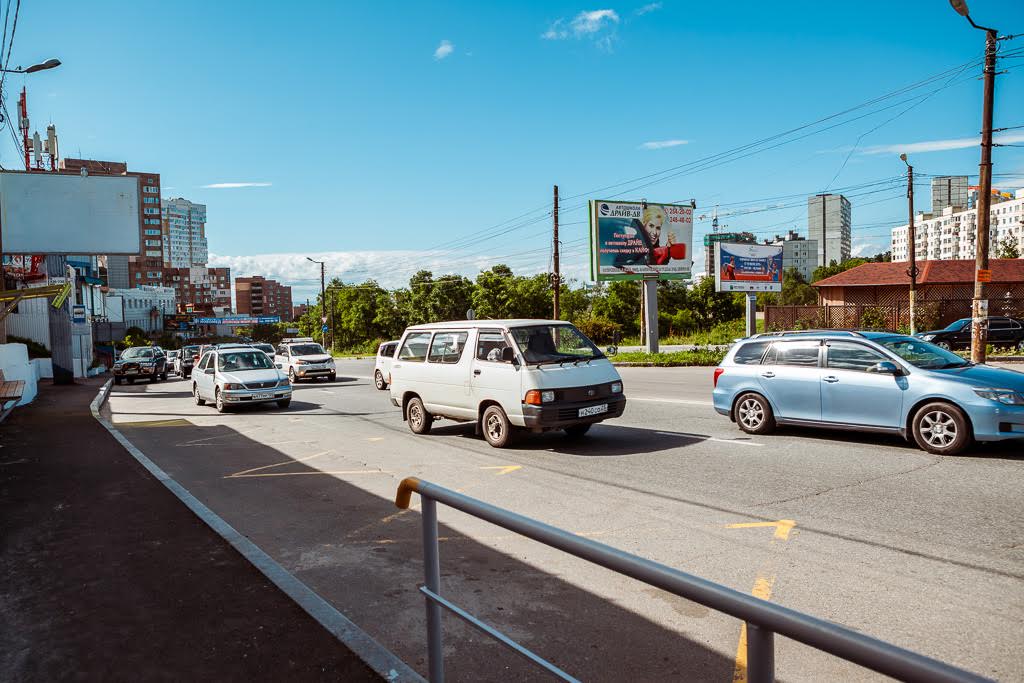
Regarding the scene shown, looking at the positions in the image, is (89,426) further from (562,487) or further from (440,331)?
(562,487)

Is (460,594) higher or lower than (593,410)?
lower

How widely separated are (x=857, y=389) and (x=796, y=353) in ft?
3.63

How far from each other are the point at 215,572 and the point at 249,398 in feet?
43.7

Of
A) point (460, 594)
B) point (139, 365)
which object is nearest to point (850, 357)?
point (460, 594)

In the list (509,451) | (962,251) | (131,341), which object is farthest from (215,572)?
(962,251)

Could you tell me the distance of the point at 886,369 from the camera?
9.34m

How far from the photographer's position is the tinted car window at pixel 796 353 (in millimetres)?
10242

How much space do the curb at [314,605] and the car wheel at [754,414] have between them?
7.64 metres

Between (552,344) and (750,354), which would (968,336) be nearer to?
(750,354)

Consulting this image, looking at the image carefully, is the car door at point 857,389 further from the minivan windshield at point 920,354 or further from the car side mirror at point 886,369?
the minivan windshield at point 920,354

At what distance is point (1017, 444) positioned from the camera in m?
9.23

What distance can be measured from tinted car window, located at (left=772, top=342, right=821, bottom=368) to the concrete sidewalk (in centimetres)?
803

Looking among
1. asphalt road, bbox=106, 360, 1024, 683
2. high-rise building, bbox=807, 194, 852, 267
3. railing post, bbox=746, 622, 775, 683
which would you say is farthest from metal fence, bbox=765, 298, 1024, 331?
high-rise building, bbox=807, 194, 852, 267

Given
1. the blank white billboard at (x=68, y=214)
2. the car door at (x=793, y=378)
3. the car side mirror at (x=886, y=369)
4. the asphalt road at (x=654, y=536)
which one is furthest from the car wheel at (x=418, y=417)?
the blank white billboard at (x=68, y=214)
